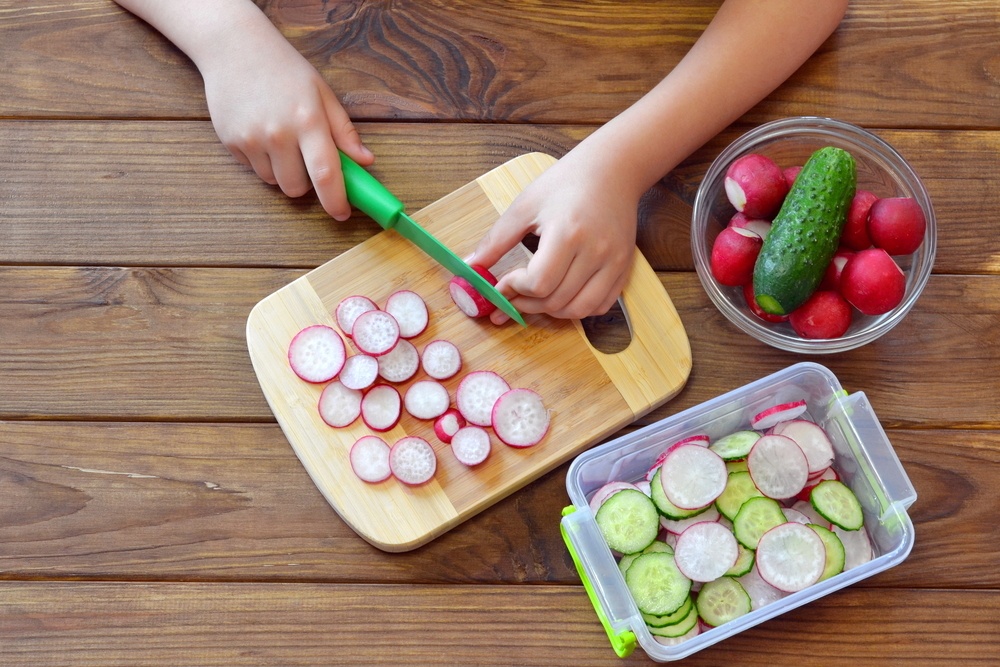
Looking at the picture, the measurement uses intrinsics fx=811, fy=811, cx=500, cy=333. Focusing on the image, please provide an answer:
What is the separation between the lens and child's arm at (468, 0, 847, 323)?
1.18 meters

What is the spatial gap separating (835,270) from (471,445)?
0.59 metres

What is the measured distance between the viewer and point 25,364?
48.8 inches

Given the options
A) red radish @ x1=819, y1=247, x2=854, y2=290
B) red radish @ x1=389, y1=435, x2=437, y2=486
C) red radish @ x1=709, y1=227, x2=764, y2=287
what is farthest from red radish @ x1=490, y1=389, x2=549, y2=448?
red radish @ x1=819, y1=247, x2=854, y2=290

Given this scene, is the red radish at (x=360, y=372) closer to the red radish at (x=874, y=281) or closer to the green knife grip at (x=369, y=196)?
the green knife grip at (x=369, y=196)

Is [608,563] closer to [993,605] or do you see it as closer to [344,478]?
[344,478]

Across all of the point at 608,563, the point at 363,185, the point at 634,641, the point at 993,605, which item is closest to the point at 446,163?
the point at 363,185

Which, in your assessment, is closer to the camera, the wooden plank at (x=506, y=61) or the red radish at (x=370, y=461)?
the red radish at (x=370, y=461)

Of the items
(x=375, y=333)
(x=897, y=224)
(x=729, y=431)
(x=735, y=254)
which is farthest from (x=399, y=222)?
(x=897, y=224)

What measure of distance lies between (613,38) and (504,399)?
631mm

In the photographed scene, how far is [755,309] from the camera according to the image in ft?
4.05

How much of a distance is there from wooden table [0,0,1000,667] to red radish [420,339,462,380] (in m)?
0.21

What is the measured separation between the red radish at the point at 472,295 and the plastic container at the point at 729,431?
260 millimetres

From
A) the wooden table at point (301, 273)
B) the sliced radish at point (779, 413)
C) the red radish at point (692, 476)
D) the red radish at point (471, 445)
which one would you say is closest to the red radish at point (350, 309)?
the wooden table at point (301, 273)

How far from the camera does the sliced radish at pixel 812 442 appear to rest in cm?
117
